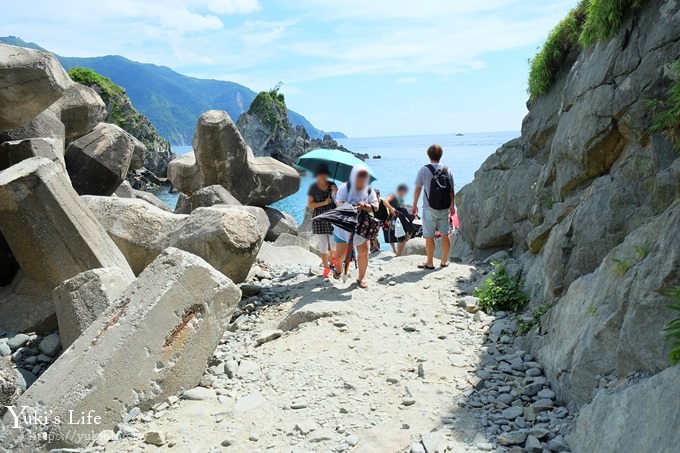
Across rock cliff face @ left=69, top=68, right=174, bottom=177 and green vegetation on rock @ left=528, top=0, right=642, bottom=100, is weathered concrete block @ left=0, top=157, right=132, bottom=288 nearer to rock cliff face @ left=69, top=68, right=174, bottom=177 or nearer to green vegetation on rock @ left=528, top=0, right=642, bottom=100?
green vegetation on rock @ left=528, top=0, right=642, bottom=100

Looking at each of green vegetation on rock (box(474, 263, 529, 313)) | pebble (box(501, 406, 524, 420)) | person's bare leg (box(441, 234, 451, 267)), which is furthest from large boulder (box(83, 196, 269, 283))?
pebble (box(501, 406, 524, 420))

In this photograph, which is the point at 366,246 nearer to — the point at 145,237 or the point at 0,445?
the point at 145,237

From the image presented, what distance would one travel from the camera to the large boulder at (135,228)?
371 inches

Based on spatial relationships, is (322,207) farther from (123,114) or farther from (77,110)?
(123,114)

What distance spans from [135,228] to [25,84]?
8.48 ft

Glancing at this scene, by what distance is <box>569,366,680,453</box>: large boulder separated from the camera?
3189mm

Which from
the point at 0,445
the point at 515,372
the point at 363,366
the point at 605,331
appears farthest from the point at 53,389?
the point at 605,331

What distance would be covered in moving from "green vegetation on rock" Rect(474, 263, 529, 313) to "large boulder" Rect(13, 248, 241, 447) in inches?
121

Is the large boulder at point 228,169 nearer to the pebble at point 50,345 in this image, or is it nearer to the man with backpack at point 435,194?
the man with backpack at point 435,194

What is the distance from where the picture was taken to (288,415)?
5.36 m

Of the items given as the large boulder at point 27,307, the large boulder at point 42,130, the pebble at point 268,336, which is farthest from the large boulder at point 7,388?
the large boulder at point 42,130

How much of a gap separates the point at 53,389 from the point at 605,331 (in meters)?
4.71

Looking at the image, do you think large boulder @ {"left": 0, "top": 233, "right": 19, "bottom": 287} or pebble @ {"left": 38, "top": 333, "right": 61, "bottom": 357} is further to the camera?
large boulder @ {"left": 0, "top": 233, "right": 19, "bottom": 287}

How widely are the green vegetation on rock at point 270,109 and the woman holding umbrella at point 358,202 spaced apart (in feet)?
235
